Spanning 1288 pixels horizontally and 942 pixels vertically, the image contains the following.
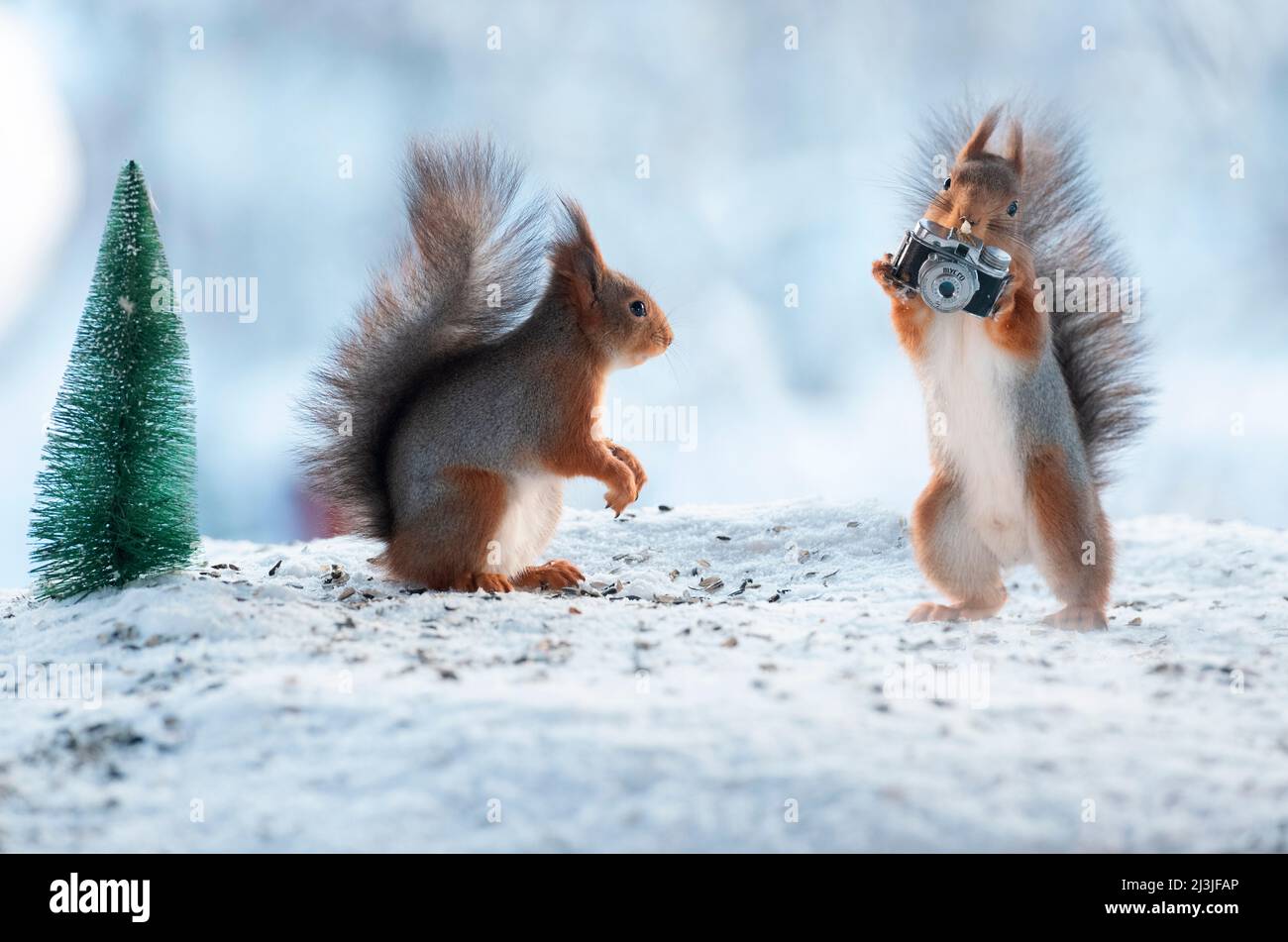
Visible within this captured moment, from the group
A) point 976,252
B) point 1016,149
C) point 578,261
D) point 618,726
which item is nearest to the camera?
point 618,726

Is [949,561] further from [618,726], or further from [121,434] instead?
[121,434]

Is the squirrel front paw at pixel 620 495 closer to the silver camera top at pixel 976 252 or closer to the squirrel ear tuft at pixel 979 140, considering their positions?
the silver camera top at pixel 976 252

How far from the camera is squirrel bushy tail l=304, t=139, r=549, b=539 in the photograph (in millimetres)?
3621

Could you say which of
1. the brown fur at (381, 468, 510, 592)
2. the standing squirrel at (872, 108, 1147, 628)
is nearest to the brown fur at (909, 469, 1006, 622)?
the standing squirrel at (872, 108, 1147, 628)

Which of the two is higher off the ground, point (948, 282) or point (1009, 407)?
point (948, 282)

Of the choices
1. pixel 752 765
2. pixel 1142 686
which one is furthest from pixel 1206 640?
pixel 752 765

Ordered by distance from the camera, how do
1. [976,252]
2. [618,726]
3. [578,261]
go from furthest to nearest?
[578,261] → [976,252] → [618,726]

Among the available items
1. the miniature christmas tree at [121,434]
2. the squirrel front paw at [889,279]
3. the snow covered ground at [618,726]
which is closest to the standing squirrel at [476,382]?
the snow covered ground at [618,726]

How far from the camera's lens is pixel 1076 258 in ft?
11.6

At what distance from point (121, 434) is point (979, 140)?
2.44 metres

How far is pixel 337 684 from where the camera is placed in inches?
94.4

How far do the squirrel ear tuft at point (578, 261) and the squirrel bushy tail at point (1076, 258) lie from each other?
924mm

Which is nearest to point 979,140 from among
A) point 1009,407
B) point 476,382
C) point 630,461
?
point 1009,407

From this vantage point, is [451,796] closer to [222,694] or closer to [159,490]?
[222,694]
